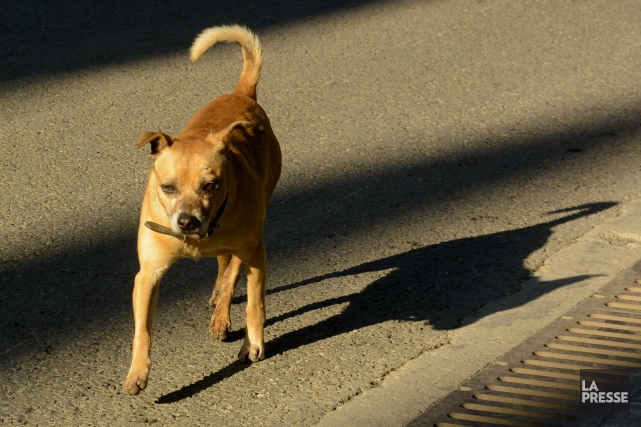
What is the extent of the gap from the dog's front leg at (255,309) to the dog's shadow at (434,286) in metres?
0.08

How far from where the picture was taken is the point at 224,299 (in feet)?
14.1

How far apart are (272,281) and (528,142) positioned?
2.56 m

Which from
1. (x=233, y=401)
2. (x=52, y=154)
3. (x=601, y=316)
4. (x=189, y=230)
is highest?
(x=52, y=154)

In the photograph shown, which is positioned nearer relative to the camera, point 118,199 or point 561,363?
point 561,363

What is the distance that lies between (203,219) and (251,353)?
738mm

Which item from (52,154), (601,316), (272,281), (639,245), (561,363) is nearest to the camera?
(561,363)

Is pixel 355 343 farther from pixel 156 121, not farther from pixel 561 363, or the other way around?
pixel 156 121

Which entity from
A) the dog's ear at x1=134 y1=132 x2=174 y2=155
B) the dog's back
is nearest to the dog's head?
the dog's ear at x1=134 y1=132 x2=174 y2=155

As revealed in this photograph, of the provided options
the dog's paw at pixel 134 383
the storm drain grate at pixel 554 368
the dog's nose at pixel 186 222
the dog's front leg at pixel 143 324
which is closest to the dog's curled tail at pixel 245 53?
the dog's front leg at pixel 143 324

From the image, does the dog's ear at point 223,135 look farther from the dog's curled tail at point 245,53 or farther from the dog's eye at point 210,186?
the dog's curled tail at point 245,53

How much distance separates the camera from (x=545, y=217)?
18.1 ft

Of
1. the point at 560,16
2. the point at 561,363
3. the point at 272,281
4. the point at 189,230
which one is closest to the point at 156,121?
the point at 272,281

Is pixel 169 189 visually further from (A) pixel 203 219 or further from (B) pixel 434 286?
(B) pixel 434 286

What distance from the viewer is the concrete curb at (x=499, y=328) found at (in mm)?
3672
